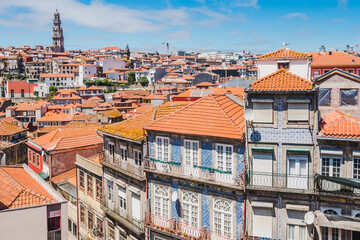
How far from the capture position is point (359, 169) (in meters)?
14.5

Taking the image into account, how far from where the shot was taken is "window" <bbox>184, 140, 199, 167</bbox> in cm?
1727

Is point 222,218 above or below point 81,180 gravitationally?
above

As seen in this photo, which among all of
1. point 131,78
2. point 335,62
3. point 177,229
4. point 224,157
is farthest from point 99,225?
point 131,78

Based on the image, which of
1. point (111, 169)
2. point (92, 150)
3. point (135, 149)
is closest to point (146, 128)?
point (135, 149)

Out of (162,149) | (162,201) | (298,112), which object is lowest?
(162,201)

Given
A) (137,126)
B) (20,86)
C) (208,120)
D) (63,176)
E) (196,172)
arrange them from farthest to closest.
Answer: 1. (20,86)
2. (63,176)
3. (137,126)
4. (208,120)
5. (196,172)

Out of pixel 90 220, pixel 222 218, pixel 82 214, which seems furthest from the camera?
pixel 82 214

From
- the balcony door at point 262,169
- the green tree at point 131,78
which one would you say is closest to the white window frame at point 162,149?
the balcony door at point 262,169

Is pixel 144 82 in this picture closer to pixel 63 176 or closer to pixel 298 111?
pixel 63 176

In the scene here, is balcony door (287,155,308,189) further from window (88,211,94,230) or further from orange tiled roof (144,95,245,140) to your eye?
window (88,211,94,230)

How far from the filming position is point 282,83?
15484 millimetres

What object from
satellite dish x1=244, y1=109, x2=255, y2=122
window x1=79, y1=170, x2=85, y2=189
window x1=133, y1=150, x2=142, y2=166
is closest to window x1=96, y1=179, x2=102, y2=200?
window x1=79, y1=170, x2=85, y2=189

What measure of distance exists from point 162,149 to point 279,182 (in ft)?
20.9

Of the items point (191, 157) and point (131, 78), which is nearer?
point (191, 157)
